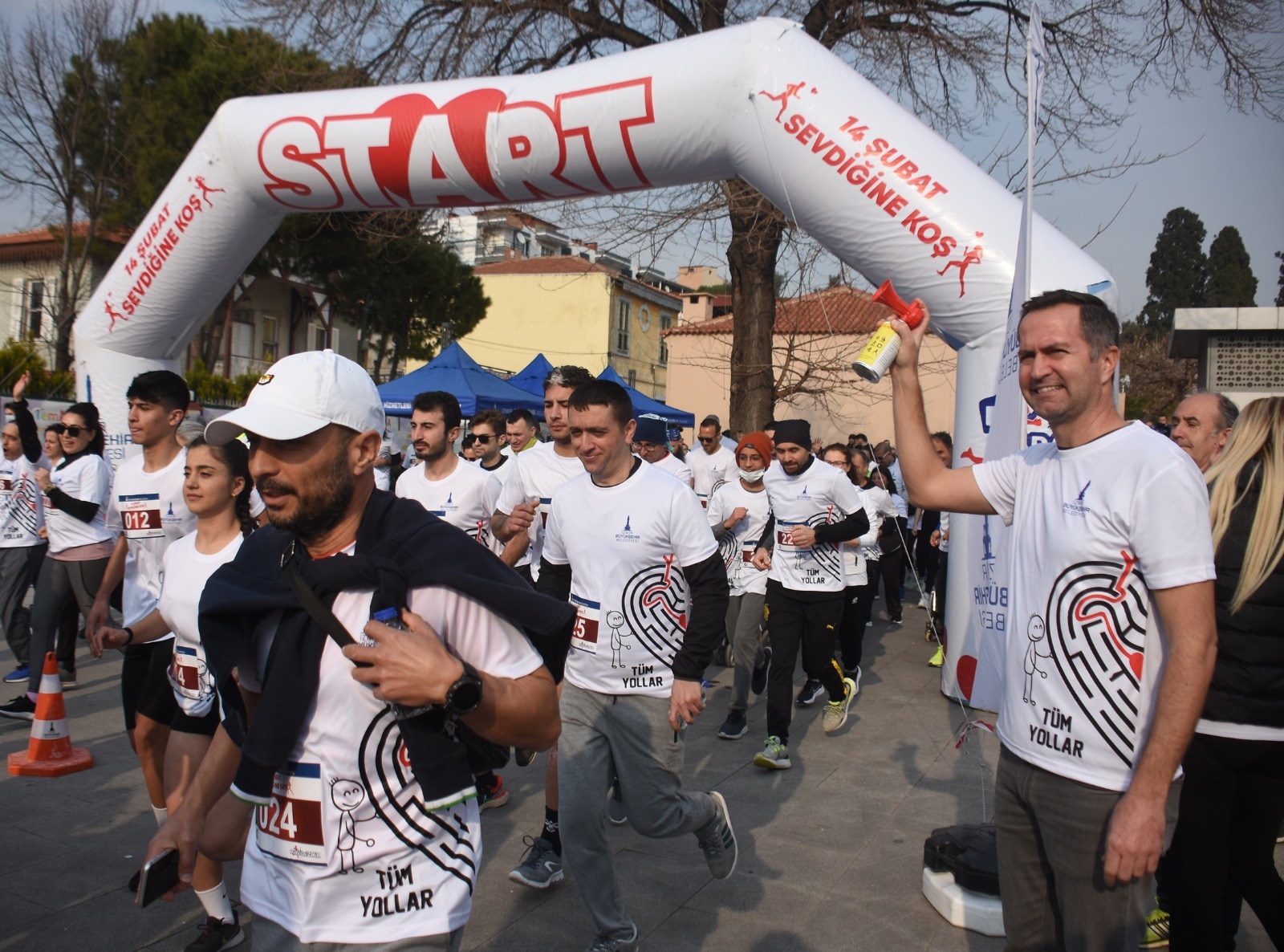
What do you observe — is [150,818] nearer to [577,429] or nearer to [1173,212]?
[577,429]

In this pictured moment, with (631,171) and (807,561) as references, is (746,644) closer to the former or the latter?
(807,561)

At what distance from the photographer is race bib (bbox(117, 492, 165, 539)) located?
15.3 ft

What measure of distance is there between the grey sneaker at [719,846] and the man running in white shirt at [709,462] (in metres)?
6.64

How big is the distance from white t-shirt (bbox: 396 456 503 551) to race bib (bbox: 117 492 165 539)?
1456 mm

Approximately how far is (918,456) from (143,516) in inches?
146

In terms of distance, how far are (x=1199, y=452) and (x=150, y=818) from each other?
5119mm

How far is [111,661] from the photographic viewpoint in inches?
317

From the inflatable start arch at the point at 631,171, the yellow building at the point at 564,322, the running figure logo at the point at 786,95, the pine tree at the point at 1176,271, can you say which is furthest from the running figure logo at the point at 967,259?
the pine tree at the point at 1176,271

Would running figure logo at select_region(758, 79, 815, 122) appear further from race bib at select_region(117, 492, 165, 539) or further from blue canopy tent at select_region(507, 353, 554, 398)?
blue canopy tent at select_region(507, 353, 554, 398)

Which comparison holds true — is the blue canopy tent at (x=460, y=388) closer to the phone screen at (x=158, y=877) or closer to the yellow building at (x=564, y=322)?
the phone screen at (x=158, y=877)

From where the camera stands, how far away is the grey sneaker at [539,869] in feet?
13.6

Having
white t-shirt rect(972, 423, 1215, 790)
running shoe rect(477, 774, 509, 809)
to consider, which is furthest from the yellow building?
white t-shirt rect(972, 423, 1215, 790)

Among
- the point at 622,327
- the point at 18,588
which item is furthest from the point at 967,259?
the point at 622,327

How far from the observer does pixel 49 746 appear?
5.43 m
